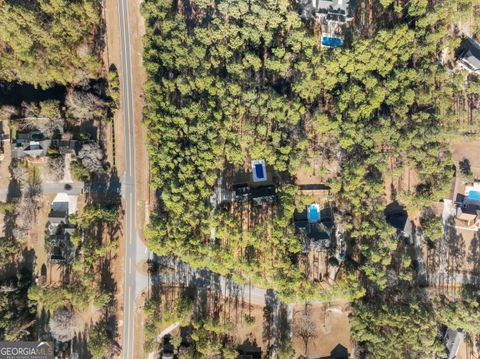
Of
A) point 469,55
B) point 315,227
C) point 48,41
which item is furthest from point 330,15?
point 48,41

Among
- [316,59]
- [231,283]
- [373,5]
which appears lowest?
[231,283]

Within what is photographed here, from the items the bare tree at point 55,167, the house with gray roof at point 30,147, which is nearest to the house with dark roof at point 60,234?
the bare tree at point 55,167

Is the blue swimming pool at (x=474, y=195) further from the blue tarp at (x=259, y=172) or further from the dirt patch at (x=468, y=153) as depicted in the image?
the blue tarp at (x=259, y=172)

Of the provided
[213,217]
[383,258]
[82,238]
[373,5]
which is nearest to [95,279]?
[82,238]

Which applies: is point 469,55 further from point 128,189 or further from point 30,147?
point 30,147

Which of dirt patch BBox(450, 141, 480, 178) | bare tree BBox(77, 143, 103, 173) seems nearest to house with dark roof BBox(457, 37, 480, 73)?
dirt patch BBox(450, 141, 480, 178)

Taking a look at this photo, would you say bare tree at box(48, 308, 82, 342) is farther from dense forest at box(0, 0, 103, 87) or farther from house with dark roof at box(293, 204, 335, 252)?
house with dark roof at box(293, 204, 335, 252)

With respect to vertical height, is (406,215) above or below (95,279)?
above

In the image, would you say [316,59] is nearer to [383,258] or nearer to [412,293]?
[383,258]
